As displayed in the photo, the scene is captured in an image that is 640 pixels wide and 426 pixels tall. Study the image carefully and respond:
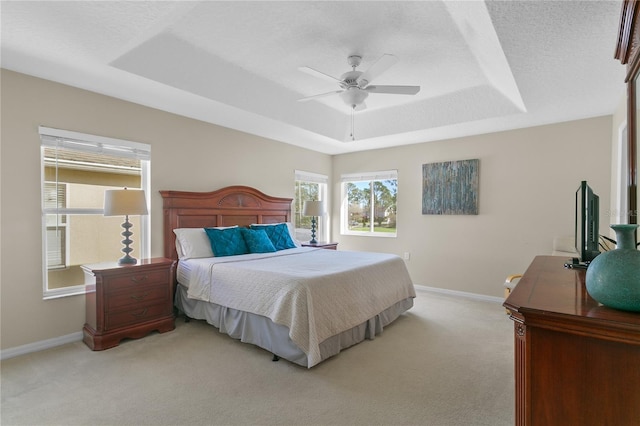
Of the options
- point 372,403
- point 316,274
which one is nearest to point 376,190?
point 316,274

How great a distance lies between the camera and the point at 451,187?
4.95 metres

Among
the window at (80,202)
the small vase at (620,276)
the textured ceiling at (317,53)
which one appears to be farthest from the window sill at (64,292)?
the small vase at (620,276)

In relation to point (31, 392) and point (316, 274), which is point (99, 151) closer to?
point (31, 392)

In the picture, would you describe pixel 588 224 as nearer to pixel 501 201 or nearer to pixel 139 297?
pixel 501 201

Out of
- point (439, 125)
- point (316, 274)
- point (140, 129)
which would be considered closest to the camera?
point (316, 274)

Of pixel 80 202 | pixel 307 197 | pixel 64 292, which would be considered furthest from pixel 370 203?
pixel 64 292

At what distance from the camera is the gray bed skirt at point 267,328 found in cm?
267

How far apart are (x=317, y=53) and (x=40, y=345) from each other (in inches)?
143

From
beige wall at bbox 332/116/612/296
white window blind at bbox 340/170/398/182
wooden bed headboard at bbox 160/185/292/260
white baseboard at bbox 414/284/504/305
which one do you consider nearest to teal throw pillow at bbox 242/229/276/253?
wooden bed headboard at bbox 160/185/292/260

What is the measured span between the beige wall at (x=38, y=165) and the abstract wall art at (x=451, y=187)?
11.3ft

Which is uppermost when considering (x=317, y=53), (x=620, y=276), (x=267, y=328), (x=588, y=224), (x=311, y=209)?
(x=317, y=53)

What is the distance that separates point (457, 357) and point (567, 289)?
1.78m

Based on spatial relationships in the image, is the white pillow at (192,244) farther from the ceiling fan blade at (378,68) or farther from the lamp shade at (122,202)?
the ceiling fan blade at (378,68)

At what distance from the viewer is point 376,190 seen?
6.00m
